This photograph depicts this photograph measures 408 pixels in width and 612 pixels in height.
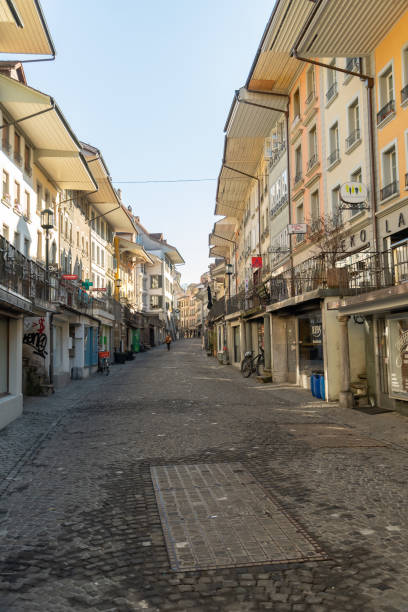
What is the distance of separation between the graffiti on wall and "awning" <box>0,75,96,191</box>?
7.28 m

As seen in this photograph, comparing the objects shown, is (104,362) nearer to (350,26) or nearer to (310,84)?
(310,84)

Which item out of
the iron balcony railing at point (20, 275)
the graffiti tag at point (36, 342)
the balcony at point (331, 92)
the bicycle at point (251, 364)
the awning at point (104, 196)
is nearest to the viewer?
the iron balcony railing at point (20, 275)

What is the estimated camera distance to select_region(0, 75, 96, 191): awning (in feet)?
68.3

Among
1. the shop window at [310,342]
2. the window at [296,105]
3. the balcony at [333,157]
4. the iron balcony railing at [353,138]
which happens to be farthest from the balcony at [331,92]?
the shop window at [310,342]

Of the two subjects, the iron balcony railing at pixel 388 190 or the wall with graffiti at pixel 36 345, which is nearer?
the iron balcony railing at pixel 388 190

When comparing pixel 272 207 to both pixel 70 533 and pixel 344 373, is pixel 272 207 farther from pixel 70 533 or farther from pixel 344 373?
pixel 70 533

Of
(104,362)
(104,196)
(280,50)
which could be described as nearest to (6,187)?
(280,50)

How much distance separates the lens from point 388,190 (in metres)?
16.2

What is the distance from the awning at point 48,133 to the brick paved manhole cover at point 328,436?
1508cm

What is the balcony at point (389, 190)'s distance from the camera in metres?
15.9

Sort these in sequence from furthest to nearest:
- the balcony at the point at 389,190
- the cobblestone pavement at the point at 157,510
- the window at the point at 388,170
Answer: the window at the point at 388,170
the balcony at the point at 389,190
the cobblestone pavement at the point at 157,510

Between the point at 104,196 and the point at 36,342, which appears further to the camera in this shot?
the point at 104,196

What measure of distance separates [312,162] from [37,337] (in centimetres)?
1236

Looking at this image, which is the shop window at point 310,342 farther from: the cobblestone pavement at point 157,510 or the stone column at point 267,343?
the cobblestone pavement at point 157,510
